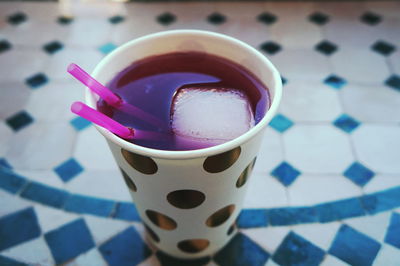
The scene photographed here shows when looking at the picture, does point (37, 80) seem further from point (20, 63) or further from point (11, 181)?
point (11, 181)

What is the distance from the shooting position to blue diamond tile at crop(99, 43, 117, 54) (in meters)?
2.09

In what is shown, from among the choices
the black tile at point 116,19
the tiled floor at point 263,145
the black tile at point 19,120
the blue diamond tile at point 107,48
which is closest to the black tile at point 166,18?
the tiled floor at point 263,145

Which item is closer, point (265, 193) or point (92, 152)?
point (265, 193)

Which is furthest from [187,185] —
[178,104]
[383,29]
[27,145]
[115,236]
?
[383,29]

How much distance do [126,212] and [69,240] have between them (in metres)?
0.22

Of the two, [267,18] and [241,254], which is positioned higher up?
[267,18]

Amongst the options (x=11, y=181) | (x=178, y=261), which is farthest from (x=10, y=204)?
(x=178, y=261)

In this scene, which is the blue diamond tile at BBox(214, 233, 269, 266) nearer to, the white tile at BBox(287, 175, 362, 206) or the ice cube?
the white tile at BBox(287, 175, 362, 206)

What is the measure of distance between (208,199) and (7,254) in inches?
32.4

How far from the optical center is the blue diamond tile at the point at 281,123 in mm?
1697

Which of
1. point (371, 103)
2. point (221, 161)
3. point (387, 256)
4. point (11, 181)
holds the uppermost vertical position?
point (221, 161)

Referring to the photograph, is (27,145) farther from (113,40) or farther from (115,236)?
(113,40)

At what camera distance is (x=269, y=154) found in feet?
5.27

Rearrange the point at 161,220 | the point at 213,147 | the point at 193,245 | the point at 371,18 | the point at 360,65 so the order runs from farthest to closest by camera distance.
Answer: the point at 371,18, the point at 360,65, the point at 193,245, the point at 161,220, the point at 213,147
